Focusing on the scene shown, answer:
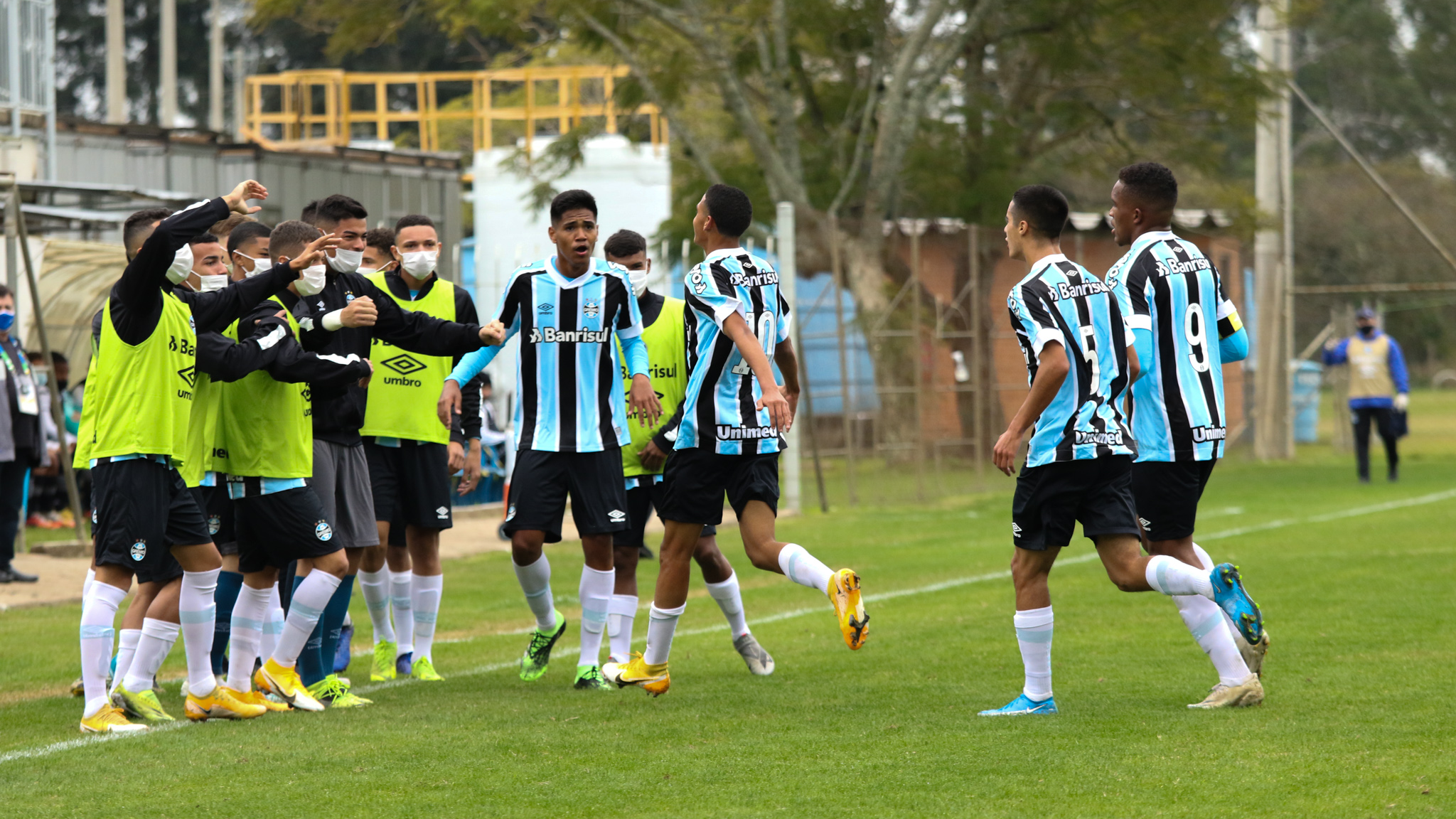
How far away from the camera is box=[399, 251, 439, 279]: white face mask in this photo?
791cm

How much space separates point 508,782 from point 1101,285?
2990 mm

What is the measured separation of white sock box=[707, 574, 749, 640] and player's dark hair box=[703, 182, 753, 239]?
186cm

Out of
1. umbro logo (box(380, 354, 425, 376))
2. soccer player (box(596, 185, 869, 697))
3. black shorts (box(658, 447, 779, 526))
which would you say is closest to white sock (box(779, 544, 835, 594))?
soccer player (box(596, 185, 869, 697))

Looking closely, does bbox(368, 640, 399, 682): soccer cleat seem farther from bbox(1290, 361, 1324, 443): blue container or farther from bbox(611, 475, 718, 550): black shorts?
bbox(1290, 361, 1324, 443): blue container

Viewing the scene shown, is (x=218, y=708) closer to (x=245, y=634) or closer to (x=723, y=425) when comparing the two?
(x=245, y=634)

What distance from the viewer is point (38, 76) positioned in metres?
17.2

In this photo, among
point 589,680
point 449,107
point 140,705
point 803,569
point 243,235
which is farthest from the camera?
point 449,107

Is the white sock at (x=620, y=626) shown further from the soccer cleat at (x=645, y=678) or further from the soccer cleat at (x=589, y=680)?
the soccer cleat at (x=645, y=678)

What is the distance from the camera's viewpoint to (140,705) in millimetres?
6785

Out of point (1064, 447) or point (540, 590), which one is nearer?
point (1064, 447)

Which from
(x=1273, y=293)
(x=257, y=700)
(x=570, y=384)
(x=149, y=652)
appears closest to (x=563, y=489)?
(x=570, y=384)

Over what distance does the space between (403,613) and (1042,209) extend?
3.77m

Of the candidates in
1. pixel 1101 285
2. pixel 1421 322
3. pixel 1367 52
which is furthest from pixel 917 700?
pixel 1367 52

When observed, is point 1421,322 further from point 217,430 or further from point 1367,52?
point 217,430
